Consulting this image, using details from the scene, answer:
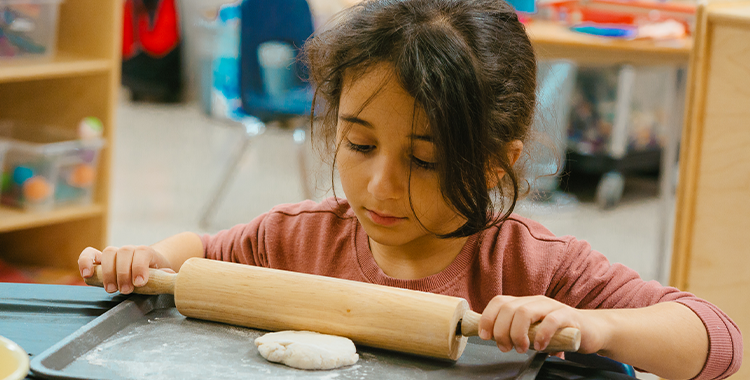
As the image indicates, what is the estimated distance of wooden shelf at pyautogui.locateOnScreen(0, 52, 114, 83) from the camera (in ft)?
6.13

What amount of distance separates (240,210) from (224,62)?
3.05ft

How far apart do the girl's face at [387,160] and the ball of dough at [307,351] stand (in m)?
0.16

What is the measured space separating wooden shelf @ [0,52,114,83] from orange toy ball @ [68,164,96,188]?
0.81 ft

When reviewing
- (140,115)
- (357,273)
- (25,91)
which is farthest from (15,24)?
(140,115)

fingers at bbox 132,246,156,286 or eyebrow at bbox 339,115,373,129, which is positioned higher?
eyebrow at bbox 339,115,373,129

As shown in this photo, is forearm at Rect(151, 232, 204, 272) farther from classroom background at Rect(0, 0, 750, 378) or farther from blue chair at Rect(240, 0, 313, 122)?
blue chair at Rect(240, 0, 313, 122)

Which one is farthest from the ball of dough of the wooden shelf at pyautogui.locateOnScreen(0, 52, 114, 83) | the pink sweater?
the wooden shelf at pyautogui.locateOnScreen(0, 52, 114, 83)

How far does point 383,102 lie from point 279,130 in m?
2.13

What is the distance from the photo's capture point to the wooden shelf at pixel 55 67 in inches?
73.5

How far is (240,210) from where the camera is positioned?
2.93m

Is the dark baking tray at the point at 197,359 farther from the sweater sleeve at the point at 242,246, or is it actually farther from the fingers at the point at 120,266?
the sweater sleeve at the point at 242,246

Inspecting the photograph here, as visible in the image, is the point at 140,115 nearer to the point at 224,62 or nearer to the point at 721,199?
the point at 224,62

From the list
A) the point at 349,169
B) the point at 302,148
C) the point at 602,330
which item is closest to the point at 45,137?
the point at 302,148

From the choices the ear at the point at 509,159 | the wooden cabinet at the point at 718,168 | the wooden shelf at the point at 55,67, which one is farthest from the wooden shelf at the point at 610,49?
the ear at the point at 509,159
